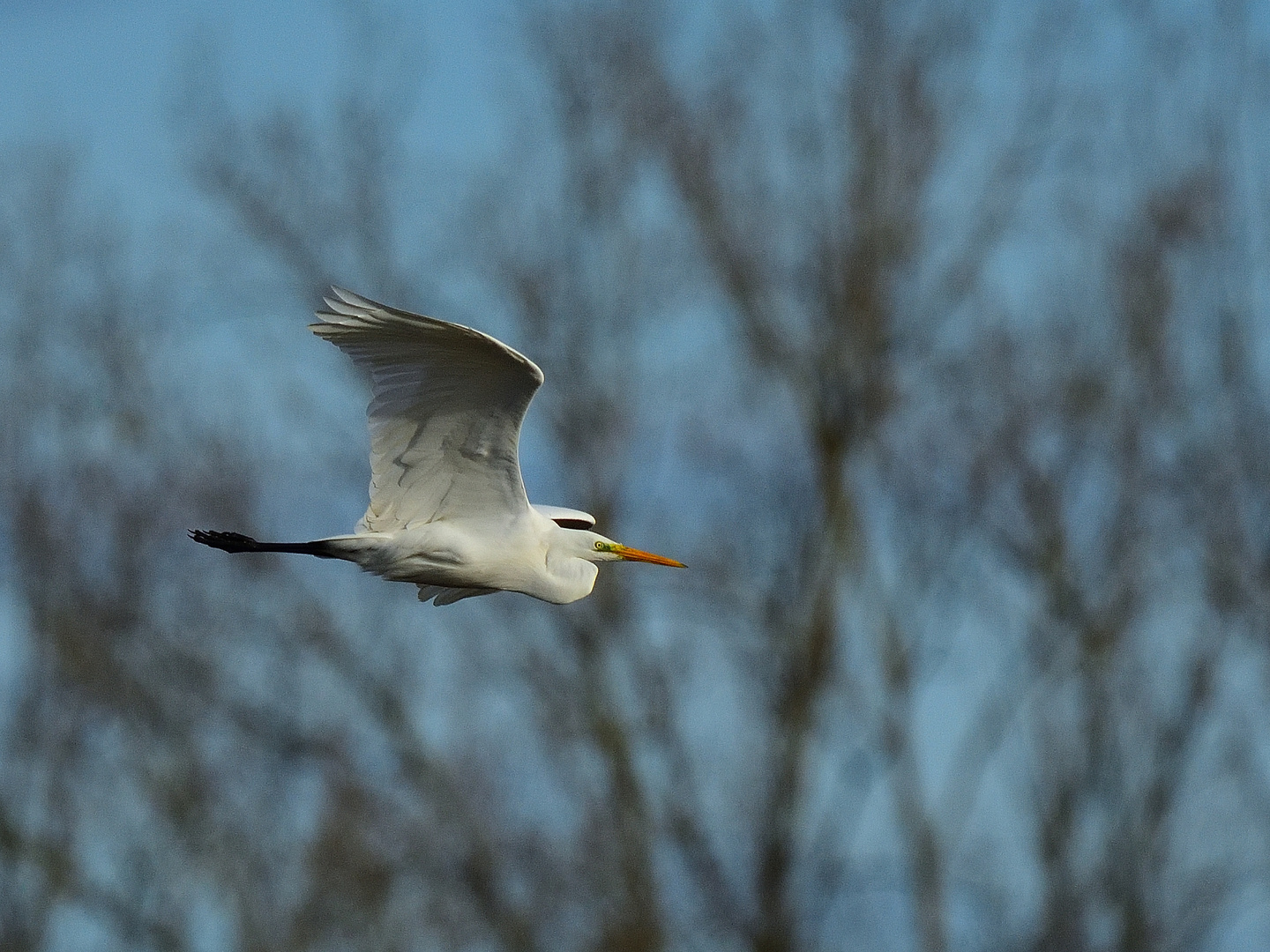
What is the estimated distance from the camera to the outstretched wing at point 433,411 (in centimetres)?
781

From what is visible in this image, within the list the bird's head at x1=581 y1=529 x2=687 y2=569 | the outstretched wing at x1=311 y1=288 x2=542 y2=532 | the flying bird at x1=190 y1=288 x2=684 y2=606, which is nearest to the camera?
the outstretched wing at x1=311 y1=288 x2=542 y2=532

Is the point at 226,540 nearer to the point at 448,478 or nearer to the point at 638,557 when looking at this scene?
the point at 448,478

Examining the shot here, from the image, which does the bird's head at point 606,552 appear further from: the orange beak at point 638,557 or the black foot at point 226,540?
the black foot at point 226,540

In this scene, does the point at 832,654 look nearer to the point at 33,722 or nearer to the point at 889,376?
the point at 889,376

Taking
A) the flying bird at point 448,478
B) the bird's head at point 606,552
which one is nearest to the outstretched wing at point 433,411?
the flying bird at point 448,478

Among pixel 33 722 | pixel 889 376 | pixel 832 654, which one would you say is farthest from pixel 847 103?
pixel 33 722

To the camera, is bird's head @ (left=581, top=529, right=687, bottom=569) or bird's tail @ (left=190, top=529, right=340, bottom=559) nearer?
bird's tail @ (left=190, top=529, right=340, bottom=559)

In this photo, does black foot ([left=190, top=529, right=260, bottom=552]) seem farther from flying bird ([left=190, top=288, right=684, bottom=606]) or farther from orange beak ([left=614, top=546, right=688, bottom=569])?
orange beak ([left=614, top=546, right=688, bottom=569])

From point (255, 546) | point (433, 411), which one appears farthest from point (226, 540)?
point (433, 411)

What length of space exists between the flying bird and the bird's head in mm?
182

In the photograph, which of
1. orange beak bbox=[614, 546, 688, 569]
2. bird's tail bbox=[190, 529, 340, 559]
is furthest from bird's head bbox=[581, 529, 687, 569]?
bird's tail bbox=[190, 529, 340, 559]

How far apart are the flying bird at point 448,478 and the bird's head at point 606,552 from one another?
0.60 feet

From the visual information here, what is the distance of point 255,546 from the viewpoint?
336 inches

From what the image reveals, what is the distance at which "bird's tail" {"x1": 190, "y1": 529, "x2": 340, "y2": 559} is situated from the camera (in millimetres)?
8359
